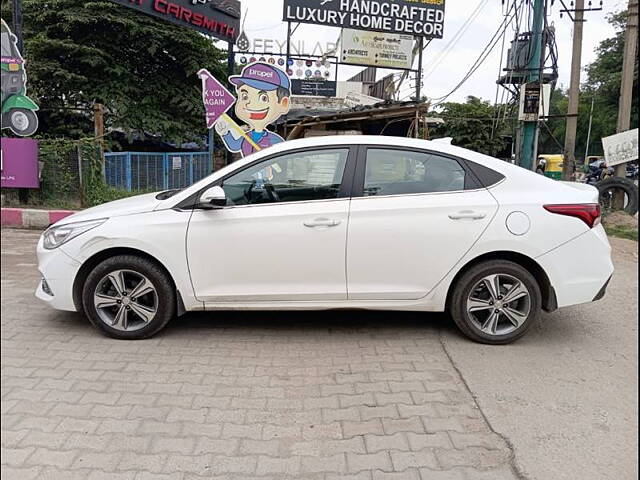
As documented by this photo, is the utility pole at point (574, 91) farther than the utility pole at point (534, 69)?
Yes

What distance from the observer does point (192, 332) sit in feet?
14.3

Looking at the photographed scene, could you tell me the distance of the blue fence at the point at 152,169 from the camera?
41.4ft

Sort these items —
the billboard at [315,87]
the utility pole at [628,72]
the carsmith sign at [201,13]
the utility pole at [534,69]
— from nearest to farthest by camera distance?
the utility pole at [628,72], the carsmith sign at [201,13], the utility pole at [534,69], the billboard at [315,87]

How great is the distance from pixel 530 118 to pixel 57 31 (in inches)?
537

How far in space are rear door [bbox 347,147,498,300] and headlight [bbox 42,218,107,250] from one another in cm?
198

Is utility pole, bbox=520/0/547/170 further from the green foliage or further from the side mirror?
the green foliage

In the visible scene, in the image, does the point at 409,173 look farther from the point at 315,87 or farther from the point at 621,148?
the point at 315,87

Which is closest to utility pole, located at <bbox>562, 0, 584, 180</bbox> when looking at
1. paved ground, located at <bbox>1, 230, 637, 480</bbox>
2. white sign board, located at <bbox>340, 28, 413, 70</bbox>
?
paved ground, located at <bbox>1, 230, 637, 480</bbox>

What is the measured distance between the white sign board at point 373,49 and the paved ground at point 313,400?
730 inches

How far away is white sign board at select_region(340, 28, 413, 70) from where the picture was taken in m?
Answer: 21.3

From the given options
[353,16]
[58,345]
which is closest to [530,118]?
[353,16]

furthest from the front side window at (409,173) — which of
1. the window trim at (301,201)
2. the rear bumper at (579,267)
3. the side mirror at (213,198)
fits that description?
the side mirror at (213,198)

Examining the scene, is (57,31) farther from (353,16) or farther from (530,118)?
(530,118)

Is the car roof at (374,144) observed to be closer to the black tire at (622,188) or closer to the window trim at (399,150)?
the window trim at (399,150)
